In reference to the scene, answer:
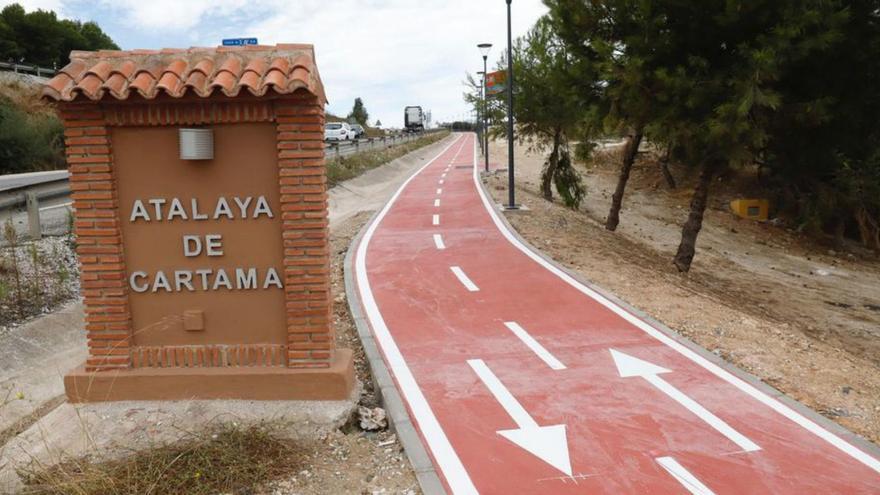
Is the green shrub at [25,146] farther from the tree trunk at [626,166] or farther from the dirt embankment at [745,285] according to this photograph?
the tree trunk at [626,166]

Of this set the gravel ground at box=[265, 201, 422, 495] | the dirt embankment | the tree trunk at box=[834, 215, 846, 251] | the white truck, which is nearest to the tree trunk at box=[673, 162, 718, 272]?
the dirt embankment

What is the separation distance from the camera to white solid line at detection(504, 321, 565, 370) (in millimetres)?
7848

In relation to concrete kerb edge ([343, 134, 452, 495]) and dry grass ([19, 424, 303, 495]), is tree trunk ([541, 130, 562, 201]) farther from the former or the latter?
dry grass ([19, 424, 303, 495])

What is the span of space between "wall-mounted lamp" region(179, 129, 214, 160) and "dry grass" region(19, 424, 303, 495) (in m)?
2.51

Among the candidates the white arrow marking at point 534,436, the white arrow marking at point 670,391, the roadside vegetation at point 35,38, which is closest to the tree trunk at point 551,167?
the white arrow marking at point 670,391

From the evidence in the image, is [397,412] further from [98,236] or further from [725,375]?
[725,375]

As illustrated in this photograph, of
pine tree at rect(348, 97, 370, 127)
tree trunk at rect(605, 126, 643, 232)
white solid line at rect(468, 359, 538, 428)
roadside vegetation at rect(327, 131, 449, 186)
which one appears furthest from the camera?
pine tree at rect(348, 97, 370, 127)

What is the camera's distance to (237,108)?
20.4 feet

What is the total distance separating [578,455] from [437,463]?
1210mm

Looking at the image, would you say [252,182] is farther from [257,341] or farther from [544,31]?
[544,31]

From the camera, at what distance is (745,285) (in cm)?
1794

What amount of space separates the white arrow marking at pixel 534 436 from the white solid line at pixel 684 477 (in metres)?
0.80

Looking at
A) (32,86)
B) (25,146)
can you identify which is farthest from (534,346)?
(32,86)

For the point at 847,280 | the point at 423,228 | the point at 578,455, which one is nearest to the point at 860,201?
the point at 847,280
